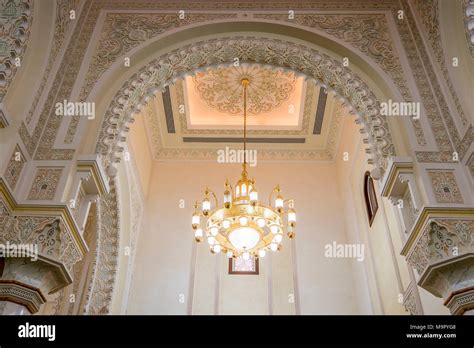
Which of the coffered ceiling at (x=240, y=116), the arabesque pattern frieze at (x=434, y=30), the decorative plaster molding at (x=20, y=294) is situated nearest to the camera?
the decorative plaster molding at (x=20, y=294)

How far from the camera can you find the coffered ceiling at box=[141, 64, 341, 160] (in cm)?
777

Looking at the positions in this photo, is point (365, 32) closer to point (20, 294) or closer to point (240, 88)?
point (240, 88)

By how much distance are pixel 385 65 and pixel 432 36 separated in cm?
54

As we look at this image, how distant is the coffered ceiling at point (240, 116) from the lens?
306 inches

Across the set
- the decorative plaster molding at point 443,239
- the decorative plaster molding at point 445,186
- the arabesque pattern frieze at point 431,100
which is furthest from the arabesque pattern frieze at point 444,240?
the arabesque pattern frieze at point 431,100

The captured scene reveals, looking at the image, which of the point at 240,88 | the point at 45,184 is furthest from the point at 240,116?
the point at 45,184

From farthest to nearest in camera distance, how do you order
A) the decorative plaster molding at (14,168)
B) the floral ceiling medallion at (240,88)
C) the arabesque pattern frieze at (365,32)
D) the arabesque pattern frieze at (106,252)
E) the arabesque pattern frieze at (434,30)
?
the floral ceiling medallion at (240,88)
the arabesque pattern frieze at (106,252)
the arabesque pattern frieze at (365,32)
the arabesque pattern frieze at (434,30)
the decorative plaster molding at (14,168)

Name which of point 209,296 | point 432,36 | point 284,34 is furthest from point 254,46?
point 209,296

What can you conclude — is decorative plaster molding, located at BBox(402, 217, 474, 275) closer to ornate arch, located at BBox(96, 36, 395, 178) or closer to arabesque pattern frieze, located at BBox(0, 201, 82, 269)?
ornate arch, located at BBox(96, 36, 395, 178)

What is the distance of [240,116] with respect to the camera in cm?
856

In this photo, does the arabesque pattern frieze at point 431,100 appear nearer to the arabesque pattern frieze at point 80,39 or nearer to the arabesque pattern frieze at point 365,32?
the arabesque pattern frieze at point 365,32

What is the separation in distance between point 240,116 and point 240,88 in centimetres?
79

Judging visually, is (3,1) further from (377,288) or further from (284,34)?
(377,288)
